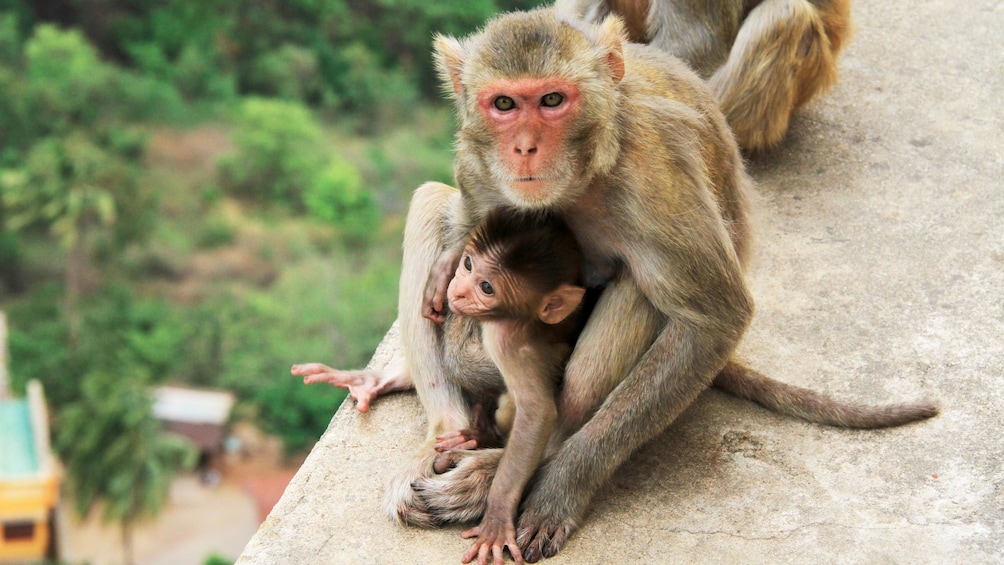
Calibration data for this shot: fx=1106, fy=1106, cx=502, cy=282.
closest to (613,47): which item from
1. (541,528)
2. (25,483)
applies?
(541,528)

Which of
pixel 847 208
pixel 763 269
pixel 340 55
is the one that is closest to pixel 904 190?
pixel 847 208

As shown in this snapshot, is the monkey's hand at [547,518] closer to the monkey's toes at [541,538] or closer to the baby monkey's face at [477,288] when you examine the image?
the monkey's toes at [541,538]

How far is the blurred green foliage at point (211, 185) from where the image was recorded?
3678 centimetres

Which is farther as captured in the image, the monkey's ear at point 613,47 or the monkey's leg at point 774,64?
the monkey's leg at point 774,64

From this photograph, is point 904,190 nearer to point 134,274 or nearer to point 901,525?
point 901,525

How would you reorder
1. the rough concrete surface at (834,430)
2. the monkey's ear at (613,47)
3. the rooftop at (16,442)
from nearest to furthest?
1. the monkey's ear at (613,47)
2. the rough concrete surface at (834,430)
3. the rooftop at (16,442)

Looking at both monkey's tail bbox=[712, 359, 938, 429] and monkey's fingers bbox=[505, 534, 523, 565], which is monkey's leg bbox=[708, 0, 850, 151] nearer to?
monkey's tail bbox=[712, 359, 938, 429]

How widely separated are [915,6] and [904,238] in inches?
94.8

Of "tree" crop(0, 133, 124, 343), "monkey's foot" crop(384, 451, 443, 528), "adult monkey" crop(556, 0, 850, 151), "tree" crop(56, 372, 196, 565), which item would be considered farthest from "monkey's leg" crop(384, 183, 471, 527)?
"tree" crop(0, 133, 124, 343)

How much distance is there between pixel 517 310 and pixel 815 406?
1280 millimetres

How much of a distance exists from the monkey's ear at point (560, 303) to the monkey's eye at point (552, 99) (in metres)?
0.57

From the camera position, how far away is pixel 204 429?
34.5m

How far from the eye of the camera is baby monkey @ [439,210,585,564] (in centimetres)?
333

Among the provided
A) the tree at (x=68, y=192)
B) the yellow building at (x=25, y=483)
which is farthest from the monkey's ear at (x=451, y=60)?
the tree at (x=68, y=192)
